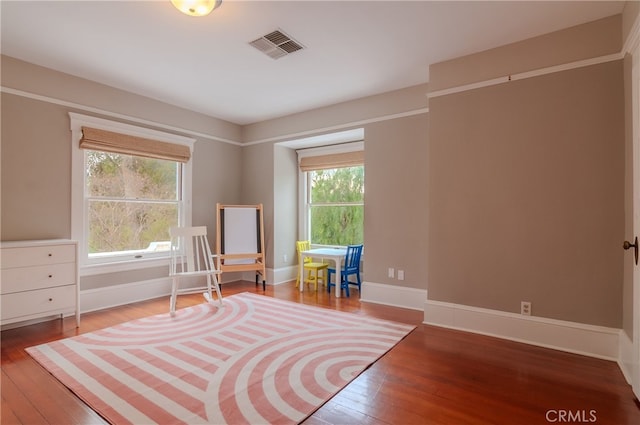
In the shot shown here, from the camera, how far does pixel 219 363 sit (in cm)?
227

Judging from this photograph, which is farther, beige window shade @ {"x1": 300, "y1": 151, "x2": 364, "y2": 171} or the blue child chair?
beige window shade @ {"x1": 300, "y1": 151, "x2": 364, "y2": 171}

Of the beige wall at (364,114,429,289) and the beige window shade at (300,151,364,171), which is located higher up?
the beige window shade at (300,151,364,171)

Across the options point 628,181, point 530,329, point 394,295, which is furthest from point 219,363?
A: point 628,181

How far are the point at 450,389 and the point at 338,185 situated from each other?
3459 mm

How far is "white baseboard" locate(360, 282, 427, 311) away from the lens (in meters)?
3.66

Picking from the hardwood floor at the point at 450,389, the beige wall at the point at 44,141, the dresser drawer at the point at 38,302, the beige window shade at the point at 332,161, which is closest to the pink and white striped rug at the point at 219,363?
the hardwood floor at the point at 450,389

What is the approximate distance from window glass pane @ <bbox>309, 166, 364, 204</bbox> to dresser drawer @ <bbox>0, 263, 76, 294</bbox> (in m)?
3.33

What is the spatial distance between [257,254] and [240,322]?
5.26 feet

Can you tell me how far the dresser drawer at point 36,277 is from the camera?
2.67 metres

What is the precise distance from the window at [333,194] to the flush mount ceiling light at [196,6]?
289 centimetres

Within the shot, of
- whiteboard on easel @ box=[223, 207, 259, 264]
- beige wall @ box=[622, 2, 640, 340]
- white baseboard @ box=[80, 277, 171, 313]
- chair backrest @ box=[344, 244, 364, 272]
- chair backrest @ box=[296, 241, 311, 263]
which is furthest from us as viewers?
chair backrest @ box=[296, 241, 311, 263]

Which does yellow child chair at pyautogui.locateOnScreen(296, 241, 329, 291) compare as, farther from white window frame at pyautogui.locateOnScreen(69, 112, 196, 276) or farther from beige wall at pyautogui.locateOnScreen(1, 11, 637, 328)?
white window frame at pyautogui.locateOnScreen(69, 112, 196, 276)

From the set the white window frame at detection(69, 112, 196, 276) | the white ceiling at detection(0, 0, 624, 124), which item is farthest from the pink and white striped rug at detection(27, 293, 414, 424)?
the white ceiling at detection(0, 0, 624, 124)

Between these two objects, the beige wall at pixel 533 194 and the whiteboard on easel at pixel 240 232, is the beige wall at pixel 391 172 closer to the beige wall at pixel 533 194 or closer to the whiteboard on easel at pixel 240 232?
the beige wall at pixel 533 194
